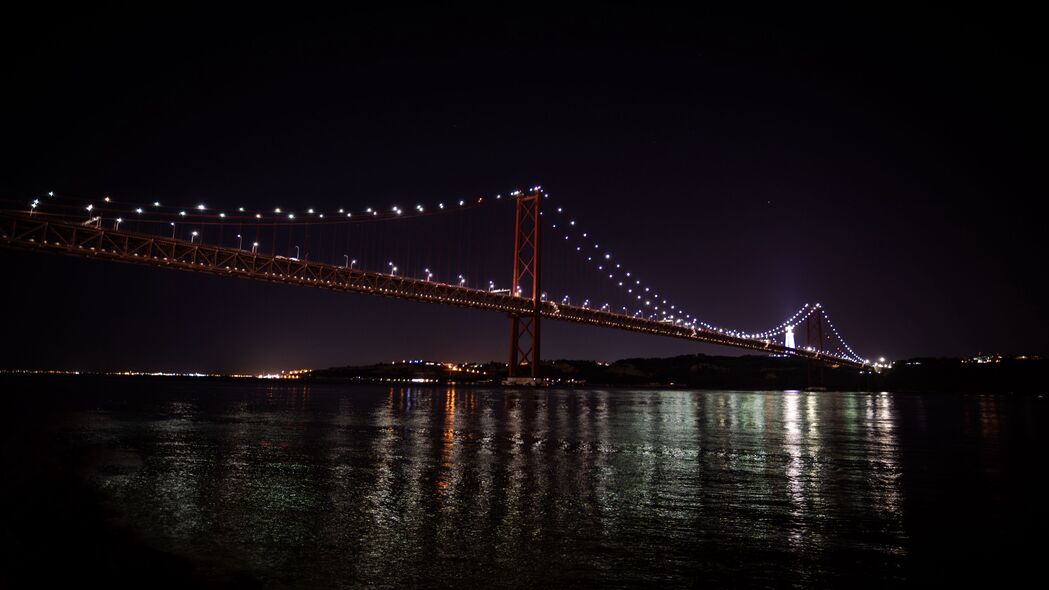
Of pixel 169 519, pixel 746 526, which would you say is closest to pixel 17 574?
pixel 169 519

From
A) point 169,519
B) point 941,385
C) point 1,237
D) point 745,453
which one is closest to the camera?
point 169,519

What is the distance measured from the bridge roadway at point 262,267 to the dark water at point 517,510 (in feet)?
79.4

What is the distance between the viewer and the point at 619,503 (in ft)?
25.4

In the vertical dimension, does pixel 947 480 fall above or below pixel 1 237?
below

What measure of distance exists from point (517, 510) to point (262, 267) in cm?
4146

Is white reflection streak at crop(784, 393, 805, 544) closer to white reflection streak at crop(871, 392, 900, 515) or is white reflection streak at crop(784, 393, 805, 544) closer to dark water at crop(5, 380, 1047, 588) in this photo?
dark water at crop(5, 380, 1047, 588)

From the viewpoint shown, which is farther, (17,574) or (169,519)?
(169,519)

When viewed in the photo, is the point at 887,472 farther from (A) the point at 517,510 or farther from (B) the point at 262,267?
(B) the point at 262,267

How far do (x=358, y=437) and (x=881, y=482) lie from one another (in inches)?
394

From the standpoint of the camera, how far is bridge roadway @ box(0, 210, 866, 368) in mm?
34219

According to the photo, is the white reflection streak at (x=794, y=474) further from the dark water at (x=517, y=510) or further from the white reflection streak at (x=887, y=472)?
A: the white reflection streak at (x=887, y=472)

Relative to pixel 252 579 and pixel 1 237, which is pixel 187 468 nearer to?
pixel 252 579

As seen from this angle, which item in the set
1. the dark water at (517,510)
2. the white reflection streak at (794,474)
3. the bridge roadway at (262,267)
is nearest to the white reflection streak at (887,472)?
the dark water at (517,510)

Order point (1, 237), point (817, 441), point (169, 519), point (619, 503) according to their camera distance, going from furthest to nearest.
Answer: point (1, 237), point (817, 441), point (619, 503), point (169, 519)
